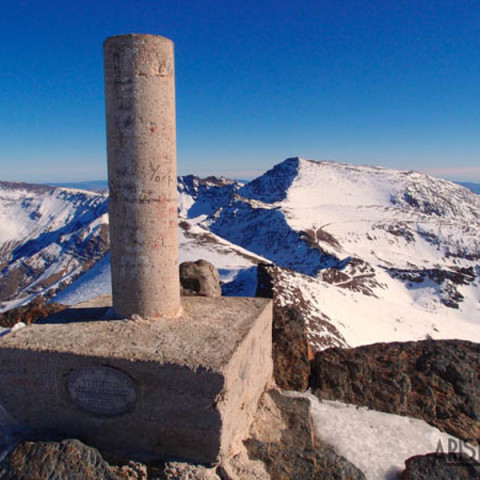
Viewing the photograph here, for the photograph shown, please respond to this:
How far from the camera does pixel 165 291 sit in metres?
8.10

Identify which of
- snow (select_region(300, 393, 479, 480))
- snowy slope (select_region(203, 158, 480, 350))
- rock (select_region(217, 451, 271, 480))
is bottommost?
snowy slope (select_region(203, 158, 480, 350))

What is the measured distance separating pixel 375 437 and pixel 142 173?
6626mm

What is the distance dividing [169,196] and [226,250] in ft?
135

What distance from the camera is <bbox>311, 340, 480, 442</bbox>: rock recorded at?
28.8 feet

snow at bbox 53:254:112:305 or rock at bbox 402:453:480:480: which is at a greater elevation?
rock at bbox 402:453:480:480

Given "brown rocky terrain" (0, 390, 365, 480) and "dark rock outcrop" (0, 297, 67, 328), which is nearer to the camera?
"brown rocky terrain" (0, 390, 365, 480)

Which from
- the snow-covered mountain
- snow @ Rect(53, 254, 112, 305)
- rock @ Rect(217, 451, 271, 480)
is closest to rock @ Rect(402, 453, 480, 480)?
rock @ Rect(217, 451, 271, 480)

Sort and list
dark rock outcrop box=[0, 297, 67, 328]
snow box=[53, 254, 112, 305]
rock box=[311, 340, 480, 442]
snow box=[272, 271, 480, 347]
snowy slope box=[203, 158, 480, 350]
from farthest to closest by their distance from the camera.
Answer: snow box=[53, 254, 112, 305] < snowy slope box=[203, 158, 480, 350] < snow box=[272, 271, 480, 347] < dark rock outcrop box=[0, 297, 67, 328] < rock box=[311, 340, 480, 442]

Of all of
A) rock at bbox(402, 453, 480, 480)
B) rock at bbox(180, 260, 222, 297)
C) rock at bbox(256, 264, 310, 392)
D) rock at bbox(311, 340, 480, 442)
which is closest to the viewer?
rock at bbox(402, 453, 480, 480)

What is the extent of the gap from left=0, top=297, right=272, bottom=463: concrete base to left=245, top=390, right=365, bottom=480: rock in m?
0.43

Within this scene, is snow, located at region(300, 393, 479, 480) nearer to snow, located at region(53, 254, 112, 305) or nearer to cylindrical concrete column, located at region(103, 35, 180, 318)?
cylindrical concrete column, located at region(103, 35, 180, 318)

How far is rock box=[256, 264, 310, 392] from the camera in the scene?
963 centimetres

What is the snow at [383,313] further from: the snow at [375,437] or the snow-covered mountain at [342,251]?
the snow at [375,437]

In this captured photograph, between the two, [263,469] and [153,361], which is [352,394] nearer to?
[263,469]
